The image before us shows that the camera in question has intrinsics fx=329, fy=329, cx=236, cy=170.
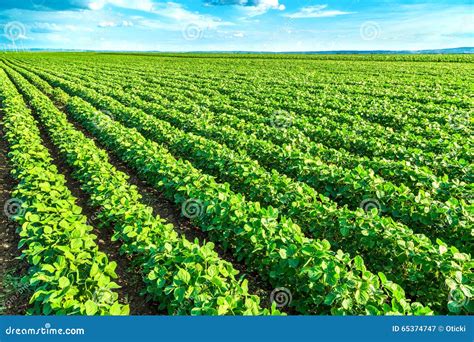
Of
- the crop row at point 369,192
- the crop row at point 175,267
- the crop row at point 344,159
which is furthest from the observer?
the crop row at point 344,159

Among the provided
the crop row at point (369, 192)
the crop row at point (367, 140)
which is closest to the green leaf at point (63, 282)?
the crop row at point (369, 192)

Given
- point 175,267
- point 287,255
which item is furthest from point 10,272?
point 287,255

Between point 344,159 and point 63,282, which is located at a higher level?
point 63,282

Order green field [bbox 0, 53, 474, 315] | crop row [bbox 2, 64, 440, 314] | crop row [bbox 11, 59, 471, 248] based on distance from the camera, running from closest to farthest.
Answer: crop row [bbox 2, 64, 440, 314]
green field [bbox 0, 53, 474, 315]
crop row [bbox 11, 59, 471, 248]

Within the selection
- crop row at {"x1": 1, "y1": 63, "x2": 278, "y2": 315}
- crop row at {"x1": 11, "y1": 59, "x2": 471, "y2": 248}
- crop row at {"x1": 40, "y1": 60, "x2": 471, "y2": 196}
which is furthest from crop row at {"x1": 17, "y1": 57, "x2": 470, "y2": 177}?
crop row at {"x1": 1, "y1": 63, "x2": 278, "y2": 315}

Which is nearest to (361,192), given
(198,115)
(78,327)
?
(78,327)

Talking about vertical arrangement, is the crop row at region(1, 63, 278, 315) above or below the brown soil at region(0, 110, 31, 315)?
above

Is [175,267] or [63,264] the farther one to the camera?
[175,267]

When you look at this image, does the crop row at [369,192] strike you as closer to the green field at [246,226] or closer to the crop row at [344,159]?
the green field at [246,226]

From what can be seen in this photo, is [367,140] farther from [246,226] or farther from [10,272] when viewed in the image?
[10,272]

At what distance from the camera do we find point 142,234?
15.4ft

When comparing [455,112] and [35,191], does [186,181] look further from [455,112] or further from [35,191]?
[455,112]

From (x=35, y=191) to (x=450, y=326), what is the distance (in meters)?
6.61

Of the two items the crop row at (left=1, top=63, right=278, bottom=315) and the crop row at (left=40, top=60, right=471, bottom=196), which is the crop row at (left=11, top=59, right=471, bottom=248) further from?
the crop row at (left=1, top=63, right=278, bottom=315)
